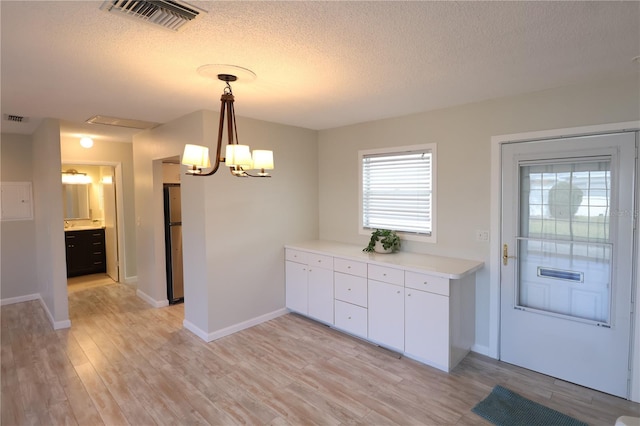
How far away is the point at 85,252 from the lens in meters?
6.33

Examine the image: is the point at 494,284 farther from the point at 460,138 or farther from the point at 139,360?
the point at 139,360

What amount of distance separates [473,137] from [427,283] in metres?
1.49

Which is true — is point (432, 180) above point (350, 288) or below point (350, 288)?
above

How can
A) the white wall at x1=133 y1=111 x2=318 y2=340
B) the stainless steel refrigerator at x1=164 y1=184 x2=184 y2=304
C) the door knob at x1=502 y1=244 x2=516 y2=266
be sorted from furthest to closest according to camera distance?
1. the stainless steel refrigerator at x1=164 y1=184 x2=184 y2=304
2. the white wall at x1=133 y1=111 x2=318 y2=340
3. the door knob at x1=502 y1=244 x2=516 y2=266

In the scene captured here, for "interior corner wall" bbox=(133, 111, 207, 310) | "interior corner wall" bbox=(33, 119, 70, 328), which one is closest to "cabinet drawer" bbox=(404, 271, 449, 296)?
"interior corner wall" bbox=(133, 111, 207, 310)

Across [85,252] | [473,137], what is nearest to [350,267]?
[473,137]

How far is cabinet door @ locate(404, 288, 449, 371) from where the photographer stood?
292cm

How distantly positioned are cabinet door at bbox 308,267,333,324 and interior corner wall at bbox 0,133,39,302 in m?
4.27

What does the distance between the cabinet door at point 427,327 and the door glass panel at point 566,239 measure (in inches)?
31.7

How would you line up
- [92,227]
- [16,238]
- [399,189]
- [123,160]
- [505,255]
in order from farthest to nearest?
[92,227]
[123,160]
[16,238]
[399,189]
[505,255]

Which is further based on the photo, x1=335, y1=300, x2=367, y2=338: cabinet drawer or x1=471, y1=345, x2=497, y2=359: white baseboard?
x1=335, y1=300, x2=367, y2=338: cabinet drawer

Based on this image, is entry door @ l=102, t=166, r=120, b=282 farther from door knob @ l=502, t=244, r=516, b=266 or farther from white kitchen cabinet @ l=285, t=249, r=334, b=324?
door knob @ l=502, t=244, r=516, b=266

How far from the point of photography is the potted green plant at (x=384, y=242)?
371cm

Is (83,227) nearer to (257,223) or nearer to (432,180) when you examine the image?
(257,223)
